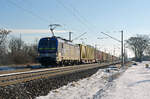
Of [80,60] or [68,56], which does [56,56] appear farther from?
[80,60]

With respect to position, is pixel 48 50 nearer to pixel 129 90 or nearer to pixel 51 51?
pixel 51 51

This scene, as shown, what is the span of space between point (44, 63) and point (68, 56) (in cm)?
462

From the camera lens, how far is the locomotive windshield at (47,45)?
25.7 meters

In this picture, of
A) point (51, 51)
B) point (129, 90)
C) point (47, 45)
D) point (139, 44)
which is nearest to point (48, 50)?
point (51, 51)

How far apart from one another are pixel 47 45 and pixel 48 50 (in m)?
0.77

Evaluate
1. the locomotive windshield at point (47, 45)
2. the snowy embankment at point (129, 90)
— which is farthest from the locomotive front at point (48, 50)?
the snowy embankment at point (129, 90)

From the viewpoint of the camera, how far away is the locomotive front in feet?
82.5

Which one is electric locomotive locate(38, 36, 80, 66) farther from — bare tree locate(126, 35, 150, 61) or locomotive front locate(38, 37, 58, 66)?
bare tree locate(126, 35, 150, 61)

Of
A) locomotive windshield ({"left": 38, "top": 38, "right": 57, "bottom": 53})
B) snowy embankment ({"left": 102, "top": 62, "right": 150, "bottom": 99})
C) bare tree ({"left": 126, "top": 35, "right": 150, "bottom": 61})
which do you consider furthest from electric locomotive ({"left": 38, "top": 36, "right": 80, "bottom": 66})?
bare tree ({"left": 126, "top": 35, "right": 150, "bottom": 61})

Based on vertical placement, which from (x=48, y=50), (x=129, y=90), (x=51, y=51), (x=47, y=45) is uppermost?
(x=47, y=45)

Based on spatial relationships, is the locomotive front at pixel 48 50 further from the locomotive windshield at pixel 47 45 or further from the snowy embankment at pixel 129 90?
the snowy embankment at pixel 129 90

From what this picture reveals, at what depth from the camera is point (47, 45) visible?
26.2 m

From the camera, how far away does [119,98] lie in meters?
10.4

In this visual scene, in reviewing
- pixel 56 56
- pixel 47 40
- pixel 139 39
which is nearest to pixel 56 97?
pixel 56 56
